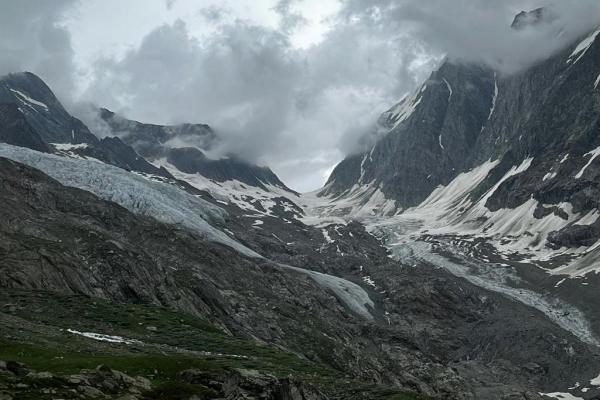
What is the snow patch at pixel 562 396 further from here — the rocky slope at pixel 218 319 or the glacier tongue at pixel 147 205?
the glacier tongue at pixel 147 205

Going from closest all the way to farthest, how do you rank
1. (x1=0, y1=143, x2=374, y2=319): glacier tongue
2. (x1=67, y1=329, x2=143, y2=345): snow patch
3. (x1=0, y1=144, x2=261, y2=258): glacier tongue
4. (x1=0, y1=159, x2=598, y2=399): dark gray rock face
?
(x1=67, y1=329, x2=143, y2=345): snow patch, (x1=0, y1=159, x2=598, y2=399): dark gray rock face, (x1=0, y1=143, x2=374, y2=319): glacier tongue, (x1=0, y1=144, x2=261, y2=258): glacier tongue

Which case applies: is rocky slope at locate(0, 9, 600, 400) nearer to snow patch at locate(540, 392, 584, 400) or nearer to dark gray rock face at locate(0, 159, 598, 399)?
dark gray rock face at locate(0, 159, 598, 399)

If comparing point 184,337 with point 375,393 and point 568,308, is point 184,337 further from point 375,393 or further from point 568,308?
point 568,308

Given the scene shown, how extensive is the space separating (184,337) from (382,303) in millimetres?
128105

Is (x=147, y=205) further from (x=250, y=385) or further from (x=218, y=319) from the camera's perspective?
(x=250, y=385)

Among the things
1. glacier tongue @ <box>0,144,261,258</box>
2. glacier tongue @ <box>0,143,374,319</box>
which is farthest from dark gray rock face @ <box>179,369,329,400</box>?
glacier tongue @ <box>0,144,261,258</box>

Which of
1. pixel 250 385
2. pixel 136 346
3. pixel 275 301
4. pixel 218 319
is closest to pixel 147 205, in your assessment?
pixel 275 301

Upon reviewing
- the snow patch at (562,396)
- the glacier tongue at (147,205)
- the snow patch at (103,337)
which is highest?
the glacier tongue at (147,205)

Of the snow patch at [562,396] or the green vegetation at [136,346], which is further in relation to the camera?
the snow patch at [562,396]

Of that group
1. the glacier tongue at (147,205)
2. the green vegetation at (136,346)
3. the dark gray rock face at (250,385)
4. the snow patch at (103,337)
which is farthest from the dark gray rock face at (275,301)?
the snow patch at (103,337)

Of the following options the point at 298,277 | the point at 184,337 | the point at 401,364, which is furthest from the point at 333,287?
the point at 184,337

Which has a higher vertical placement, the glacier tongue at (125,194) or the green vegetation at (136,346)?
the glacier tongue at (125,194)

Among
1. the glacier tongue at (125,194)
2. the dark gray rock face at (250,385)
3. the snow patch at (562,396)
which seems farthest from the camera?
the glacier tongue at (125,194)

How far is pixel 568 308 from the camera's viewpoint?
186125 millimetres
